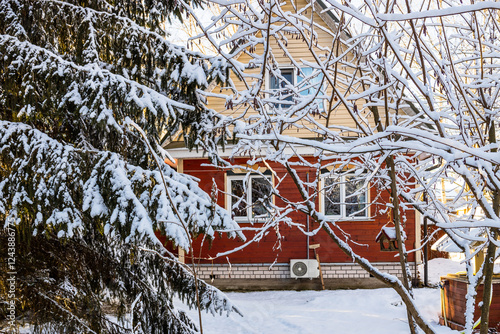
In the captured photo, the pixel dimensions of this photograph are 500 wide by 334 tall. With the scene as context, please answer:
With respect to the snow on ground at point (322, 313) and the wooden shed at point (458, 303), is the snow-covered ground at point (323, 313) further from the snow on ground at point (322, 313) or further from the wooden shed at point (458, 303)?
the wooden shed at point (458, 303)

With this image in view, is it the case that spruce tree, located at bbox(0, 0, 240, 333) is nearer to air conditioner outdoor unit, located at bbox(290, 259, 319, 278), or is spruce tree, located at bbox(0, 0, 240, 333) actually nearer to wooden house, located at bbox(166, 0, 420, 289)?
wooden house, located at bbox(166, 0, 420, 289)

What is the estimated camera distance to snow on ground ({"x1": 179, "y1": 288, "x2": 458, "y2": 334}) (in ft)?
25.3

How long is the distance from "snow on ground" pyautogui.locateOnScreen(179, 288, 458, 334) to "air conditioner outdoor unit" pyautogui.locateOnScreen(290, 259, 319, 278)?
42 cm

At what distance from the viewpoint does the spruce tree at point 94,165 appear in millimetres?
3871

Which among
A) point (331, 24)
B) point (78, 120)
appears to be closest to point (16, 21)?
point (78, 120)

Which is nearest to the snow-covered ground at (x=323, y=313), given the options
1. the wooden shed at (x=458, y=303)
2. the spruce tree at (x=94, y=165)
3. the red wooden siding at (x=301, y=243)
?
the wooden shed at (x=458, y=303)

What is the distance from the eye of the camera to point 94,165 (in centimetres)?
409

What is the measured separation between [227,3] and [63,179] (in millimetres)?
2420

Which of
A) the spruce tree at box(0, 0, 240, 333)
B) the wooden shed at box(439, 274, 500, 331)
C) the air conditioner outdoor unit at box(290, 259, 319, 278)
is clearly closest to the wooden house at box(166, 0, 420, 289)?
the air conditioner outdoor unit at box(290, 259, 319, 278)

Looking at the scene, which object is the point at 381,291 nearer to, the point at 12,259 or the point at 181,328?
the point at 181,328

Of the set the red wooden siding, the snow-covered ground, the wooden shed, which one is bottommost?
the snow-covered ground

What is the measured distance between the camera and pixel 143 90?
13.7 feet

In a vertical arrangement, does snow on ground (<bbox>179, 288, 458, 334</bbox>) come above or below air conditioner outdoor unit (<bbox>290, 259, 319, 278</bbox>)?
below

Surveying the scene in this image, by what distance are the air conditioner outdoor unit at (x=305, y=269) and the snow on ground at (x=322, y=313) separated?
16.7 inches
